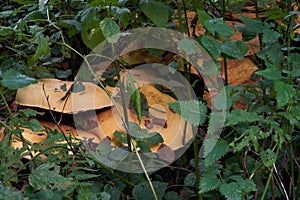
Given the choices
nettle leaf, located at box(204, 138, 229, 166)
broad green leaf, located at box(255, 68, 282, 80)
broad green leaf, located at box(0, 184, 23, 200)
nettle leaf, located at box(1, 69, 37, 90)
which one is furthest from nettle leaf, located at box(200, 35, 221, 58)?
broad green leaf, located at box(0, 184, 23, 200)

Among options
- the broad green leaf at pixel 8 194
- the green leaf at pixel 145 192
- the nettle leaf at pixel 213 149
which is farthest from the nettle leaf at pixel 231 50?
the broad green leaf at pixel 8 194

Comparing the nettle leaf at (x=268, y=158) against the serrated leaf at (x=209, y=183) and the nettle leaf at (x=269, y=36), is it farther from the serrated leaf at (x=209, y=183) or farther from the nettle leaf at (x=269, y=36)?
the nettle leaf at (x=269, y=36)

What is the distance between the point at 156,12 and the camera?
142 centimetres

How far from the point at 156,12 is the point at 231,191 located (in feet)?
2.17

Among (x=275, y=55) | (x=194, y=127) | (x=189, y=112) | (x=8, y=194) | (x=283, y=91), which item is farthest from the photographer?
(x=194, y=127)

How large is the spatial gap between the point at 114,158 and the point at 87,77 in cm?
43

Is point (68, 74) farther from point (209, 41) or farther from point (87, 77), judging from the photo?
point (209, 41)

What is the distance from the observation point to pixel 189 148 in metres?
1.87

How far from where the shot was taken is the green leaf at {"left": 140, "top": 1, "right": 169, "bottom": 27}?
142 centimetres

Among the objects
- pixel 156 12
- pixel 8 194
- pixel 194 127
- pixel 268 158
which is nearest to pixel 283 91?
pixel 268 158

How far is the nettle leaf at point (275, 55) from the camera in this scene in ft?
4.09

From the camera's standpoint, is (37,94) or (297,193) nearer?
(297,193)

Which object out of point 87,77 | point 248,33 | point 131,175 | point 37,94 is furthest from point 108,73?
point 248,33

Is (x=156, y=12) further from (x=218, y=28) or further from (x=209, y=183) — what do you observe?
(x=209, y=183)
